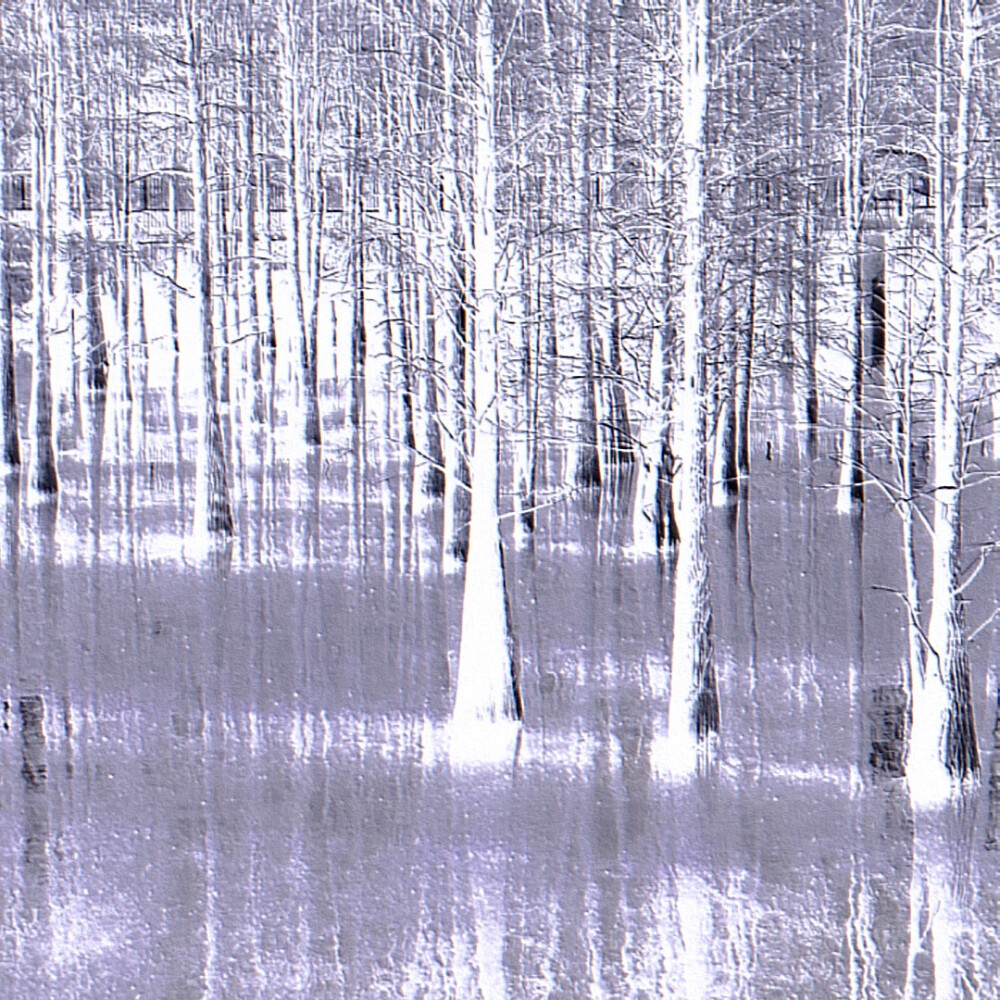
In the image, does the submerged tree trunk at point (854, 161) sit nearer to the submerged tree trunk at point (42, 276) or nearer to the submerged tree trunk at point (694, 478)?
the submerged tree trunk at point (694, 478)

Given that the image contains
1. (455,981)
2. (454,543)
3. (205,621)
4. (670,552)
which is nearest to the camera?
(455,981)

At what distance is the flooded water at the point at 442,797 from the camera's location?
37.3 feet

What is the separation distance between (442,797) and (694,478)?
13.3 ft

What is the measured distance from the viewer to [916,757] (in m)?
15.4

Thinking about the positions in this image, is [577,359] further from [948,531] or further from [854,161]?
[854,161]

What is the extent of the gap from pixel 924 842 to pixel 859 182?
17.7 meters

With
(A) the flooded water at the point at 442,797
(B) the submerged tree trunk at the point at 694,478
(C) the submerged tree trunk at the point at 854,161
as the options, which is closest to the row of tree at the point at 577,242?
(B) the submerged tree trunk at the point at 694,478

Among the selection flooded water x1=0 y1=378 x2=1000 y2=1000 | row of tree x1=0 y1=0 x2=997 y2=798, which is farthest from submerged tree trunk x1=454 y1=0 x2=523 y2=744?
flooded water x1=0 y1=378 x2=1000 y2=1000

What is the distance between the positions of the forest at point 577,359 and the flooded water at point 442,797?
0.22m

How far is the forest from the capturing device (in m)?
16.2

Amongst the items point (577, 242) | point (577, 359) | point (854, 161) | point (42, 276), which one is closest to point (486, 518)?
point (577, 359)

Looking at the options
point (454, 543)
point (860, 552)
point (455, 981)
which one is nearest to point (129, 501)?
point (454, 543)

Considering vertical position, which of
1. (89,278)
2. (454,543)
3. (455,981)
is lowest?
(455,981)

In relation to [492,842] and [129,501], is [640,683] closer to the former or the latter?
[492,842]
